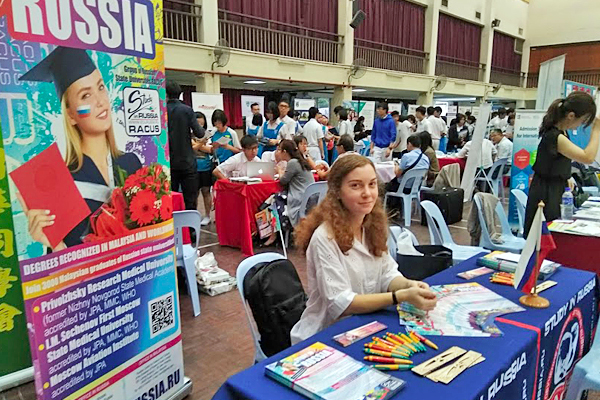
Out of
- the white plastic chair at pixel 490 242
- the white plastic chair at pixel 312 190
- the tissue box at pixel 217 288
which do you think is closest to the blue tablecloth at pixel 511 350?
the white plastic chair at pixel 490 242

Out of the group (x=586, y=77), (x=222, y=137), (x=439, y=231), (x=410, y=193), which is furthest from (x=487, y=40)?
(x=439, y=231)

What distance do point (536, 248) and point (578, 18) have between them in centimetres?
2078

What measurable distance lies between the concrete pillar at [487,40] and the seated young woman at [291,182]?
1619 centimetres

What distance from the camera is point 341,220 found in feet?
5.20

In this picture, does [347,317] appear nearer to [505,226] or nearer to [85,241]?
[85,241]

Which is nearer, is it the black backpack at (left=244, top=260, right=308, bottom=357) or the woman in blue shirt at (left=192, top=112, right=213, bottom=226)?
the black backpack at (left=244, top=260, right=308, bottom=357)

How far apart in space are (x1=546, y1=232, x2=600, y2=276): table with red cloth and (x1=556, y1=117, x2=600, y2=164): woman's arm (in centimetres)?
48

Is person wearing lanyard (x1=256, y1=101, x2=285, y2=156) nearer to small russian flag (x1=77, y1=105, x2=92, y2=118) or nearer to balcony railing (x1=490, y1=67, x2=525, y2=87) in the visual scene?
small russian flag (x1=77, y1=105, x2=92, y2=118)

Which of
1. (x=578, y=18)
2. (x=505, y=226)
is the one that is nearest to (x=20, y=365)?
(x=505, y=226)

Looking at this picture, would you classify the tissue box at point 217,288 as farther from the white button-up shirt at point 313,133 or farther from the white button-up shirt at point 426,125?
the white button-up shirt at point 426,125

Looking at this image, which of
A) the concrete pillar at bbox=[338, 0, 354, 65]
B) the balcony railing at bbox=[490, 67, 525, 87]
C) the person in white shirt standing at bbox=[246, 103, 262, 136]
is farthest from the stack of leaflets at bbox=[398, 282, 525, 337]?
the balcony railing at bbox=[490, 67, 525, 87]

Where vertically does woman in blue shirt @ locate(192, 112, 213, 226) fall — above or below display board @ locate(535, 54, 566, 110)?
below

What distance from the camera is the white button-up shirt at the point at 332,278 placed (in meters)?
1.50

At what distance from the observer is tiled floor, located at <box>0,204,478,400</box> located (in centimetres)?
227
